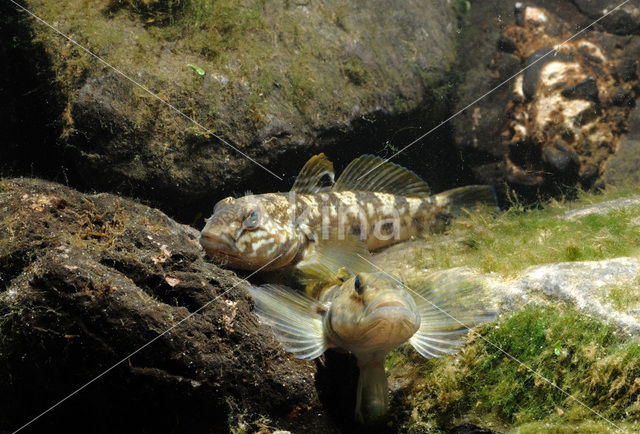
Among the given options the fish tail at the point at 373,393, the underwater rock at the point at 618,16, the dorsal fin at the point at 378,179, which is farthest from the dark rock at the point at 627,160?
the fish tail at the point at 373,393

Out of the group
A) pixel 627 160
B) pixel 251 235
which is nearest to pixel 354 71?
pixel 251 235

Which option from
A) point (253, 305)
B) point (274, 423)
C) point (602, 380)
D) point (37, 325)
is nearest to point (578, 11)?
point (602, 380)

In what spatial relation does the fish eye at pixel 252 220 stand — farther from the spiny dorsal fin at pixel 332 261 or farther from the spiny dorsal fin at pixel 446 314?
the spiny dorsal fin at pixel 446 314

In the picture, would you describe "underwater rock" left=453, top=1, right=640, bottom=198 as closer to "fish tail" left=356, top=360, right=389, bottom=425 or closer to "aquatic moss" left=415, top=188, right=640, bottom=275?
"aquatic moss" left=415, top=188, right=640, bottom=275

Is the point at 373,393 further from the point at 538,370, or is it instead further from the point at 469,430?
the point at 538,370

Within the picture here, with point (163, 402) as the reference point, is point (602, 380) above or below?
above

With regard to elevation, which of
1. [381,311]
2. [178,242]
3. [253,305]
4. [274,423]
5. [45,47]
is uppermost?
[45,47]

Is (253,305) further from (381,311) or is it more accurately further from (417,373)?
(417,373)
